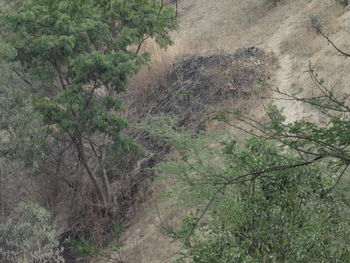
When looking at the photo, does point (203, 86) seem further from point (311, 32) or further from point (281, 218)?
point (281, 218)

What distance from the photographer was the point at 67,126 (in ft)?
38.7

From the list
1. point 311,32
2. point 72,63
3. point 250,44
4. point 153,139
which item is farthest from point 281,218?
point 250,44

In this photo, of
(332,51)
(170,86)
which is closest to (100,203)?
(170,86)

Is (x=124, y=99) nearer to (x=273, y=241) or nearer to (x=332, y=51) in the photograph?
(x=332, y=51)

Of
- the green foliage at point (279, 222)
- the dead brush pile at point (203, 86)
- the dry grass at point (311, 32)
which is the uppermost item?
the dry grass at point (311, 32)

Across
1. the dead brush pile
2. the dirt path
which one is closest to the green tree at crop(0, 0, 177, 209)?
the dead brush pile

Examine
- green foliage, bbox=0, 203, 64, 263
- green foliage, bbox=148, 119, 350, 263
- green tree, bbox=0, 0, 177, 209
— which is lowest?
green foliage, bbox=0, 203, 64, 263

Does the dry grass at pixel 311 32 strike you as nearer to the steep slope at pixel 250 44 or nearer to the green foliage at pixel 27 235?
the steep slope at pixel 250 44

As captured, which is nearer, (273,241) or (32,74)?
(273,241)

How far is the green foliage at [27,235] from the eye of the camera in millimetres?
10609

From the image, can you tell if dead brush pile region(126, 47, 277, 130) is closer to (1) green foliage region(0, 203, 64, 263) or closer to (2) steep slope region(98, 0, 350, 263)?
(2) steep slope region(98, 0, 350, 263)

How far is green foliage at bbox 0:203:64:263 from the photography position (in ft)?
34.8

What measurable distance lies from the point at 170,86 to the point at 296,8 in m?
6.29

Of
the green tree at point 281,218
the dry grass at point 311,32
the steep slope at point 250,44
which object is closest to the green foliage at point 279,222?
the green tree at point 281,218
